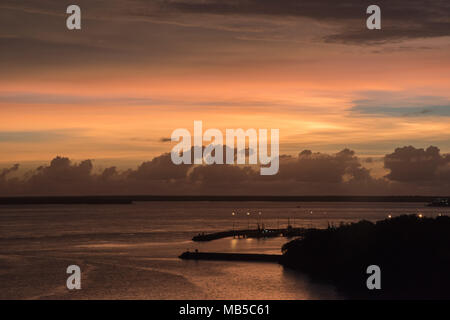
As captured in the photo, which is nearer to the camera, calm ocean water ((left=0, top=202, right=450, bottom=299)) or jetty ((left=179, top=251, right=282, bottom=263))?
calm ocean water ((left=0, top=202, right=450, bottom=299))

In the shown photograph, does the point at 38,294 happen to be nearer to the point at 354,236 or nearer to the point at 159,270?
the point at 159,270

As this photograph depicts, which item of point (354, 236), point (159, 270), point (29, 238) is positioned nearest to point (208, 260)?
point (159, 270)

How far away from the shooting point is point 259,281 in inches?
2781

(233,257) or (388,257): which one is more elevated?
(388,257)

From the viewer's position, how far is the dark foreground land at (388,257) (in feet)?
217

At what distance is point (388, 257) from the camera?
71.0 m

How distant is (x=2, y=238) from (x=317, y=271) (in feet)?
276

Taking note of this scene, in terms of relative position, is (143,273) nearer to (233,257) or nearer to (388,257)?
(233,257)

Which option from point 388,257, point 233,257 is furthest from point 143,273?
point 388,257

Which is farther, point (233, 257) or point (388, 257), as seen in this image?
point (233, 257)

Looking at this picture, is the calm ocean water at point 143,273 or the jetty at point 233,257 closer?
the calm ocean water at point 143,273

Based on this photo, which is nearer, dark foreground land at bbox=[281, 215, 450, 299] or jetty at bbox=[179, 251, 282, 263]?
dark foreground land at bbox=[281, 215, 450, 299]

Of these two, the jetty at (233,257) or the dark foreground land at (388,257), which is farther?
the jetty at (233,257)

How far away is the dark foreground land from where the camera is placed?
6612cm
